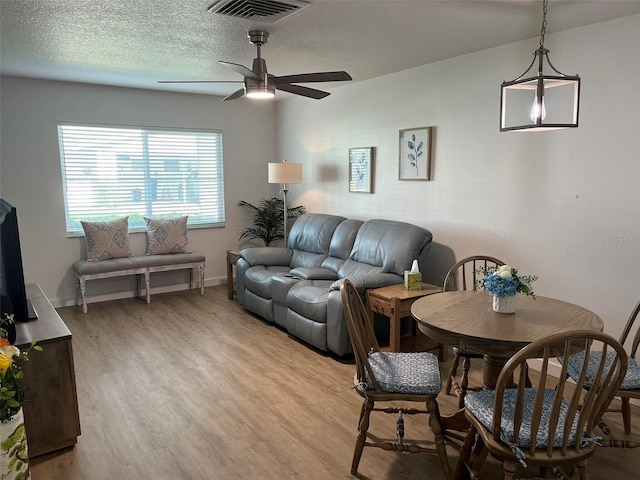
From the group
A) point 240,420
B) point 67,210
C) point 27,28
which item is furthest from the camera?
point 67,210

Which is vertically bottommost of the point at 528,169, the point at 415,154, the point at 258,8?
the point at 528,169

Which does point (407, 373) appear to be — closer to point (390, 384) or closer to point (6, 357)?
point (390, 384)

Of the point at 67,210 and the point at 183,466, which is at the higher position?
the point at 67,210

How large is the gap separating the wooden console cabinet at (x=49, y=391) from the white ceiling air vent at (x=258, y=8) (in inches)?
78.8

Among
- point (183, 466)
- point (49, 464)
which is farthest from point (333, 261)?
point (49, 464)

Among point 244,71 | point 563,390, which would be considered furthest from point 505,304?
point 244,71

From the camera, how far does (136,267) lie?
17.1 ft

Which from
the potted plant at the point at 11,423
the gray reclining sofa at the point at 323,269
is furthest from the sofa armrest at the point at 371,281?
the potted plant at the point at 11,423

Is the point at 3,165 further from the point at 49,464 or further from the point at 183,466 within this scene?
the point at 183,466

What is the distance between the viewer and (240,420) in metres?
2.83

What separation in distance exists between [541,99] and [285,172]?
3.48 meters

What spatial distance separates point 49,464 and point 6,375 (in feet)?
3.10

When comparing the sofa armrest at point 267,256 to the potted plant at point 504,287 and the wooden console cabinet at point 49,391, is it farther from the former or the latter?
the potted plant at point 504,287

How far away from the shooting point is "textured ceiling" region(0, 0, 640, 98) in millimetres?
2695
